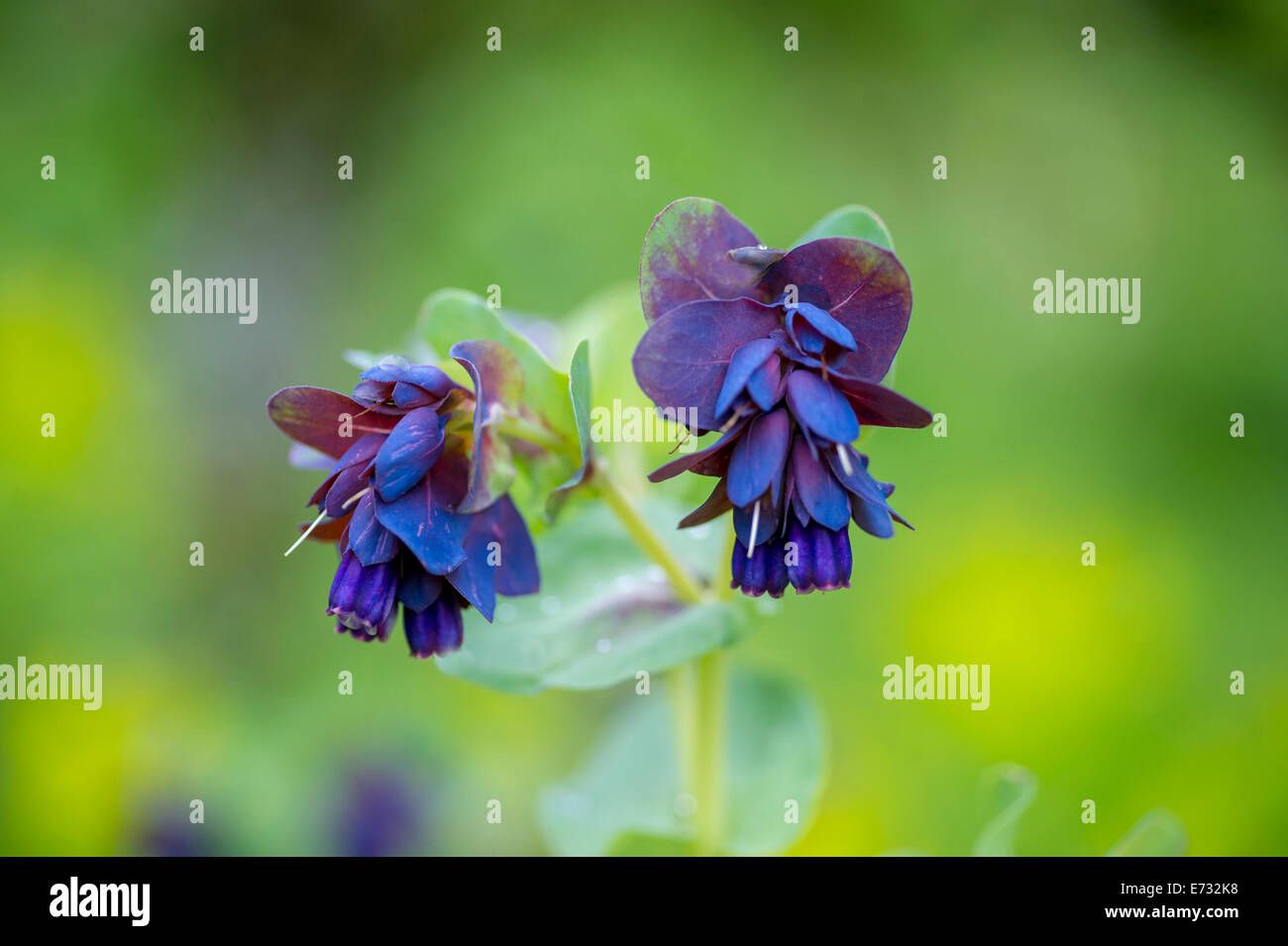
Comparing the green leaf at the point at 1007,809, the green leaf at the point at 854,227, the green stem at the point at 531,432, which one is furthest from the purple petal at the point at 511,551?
the green leaf at the point at 1007,809

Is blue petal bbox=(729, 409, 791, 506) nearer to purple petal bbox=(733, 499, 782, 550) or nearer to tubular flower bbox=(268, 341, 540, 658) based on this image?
purple petal bbox=(733, 499, 782, 550)

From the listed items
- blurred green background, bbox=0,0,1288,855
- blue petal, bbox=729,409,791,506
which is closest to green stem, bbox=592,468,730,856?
blue petal, bbox=729,409,791,506

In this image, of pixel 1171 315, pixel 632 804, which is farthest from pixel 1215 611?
pixel 632 804

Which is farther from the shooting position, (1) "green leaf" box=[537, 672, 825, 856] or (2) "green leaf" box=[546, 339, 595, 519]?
(1) "green leaf" box=[537, 672, 825, 856]

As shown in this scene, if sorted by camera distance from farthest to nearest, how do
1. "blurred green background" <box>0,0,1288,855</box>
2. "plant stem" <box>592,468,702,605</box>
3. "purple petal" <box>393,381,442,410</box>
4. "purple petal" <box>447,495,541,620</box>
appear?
"blurred green background" <box>0,0,1288,855</box>, "plant stem" <box>592,468,702,605</box>, "purple petal" <box>447,495,541,620</box>, "purple petal" <box>393,381,442,410</box>

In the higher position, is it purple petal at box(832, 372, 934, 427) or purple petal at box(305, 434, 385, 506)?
purple petal at box(832, 372, 934, 427)

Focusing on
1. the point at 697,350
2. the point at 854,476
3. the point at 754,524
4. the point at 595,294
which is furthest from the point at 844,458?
the point at 595,294
